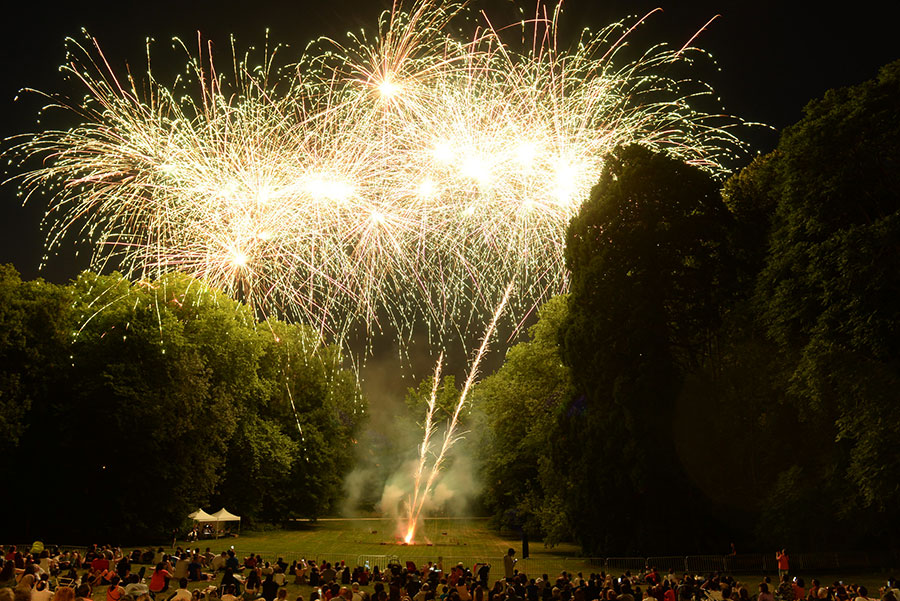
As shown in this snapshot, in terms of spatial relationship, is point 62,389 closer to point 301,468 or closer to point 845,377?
point 301,468

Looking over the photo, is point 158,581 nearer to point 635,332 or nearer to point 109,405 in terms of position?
point 635,332

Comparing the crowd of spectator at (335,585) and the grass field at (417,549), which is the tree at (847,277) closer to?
the grass field at (417,549)

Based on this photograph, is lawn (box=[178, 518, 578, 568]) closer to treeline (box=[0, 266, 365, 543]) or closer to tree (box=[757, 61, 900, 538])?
treeline (box=[0, 266, 365, 543])

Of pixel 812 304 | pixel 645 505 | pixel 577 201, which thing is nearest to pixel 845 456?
pixel 812 304

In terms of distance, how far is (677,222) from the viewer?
2933 centimetres

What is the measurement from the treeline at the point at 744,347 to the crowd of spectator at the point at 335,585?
4132 mm

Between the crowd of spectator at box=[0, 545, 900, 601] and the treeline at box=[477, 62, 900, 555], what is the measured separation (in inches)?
163

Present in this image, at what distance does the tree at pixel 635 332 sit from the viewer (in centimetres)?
2672

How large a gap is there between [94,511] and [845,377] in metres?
35.3

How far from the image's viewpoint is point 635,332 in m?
27.7

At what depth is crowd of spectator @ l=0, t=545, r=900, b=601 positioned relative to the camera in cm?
1501

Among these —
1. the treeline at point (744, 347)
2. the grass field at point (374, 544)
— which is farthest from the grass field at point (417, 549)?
the treeline at point (744, 347)

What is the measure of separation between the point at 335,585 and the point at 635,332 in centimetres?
1565

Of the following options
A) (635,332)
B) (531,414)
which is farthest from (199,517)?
(635,332)
